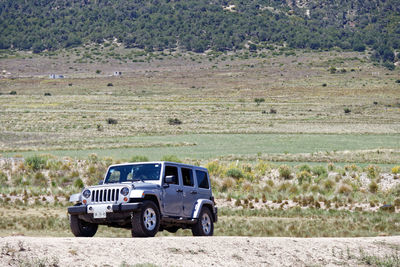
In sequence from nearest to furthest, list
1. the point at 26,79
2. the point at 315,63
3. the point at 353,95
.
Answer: the point at 353,95 → the point at 26,79 → the point at 315,63

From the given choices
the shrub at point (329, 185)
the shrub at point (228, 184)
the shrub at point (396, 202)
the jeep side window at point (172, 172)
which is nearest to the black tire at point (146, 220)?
the jeep side window at point (172, 172)

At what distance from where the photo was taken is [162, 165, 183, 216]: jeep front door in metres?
15.4

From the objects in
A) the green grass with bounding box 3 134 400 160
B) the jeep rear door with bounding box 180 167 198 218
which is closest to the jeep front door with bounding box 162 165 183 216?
the jeep rear door with bounding box 180 167 198 218

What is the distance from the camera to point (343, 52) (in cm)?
19150

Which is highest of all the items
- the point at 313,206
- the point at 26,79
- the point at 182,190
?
the point at 26,79

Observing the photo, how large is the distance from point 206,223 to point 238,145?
124 ft

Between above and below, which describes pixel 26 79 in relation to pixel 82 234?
above

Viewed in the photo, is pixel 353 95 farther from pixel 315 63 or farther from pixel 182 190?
pixel 182 190

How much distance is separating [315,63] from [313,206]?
147 meters

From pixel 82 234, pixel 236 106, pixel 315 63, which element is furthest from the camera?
pixel 315 63

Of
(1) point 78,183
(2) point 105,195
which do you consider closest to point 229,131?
(1) point 78,183

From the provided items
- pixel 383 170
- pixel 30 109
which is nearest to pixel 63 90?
pixel 30 109

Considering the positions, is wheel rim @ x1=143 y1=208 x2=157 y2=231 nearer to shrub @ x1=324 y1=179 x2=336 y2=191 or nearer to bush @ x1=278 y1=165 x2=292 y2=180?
shrub @ x1=324 y1=179 x2=336 y2=191

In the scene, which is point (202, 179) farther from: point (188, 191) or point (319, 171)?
point (319, 171)
